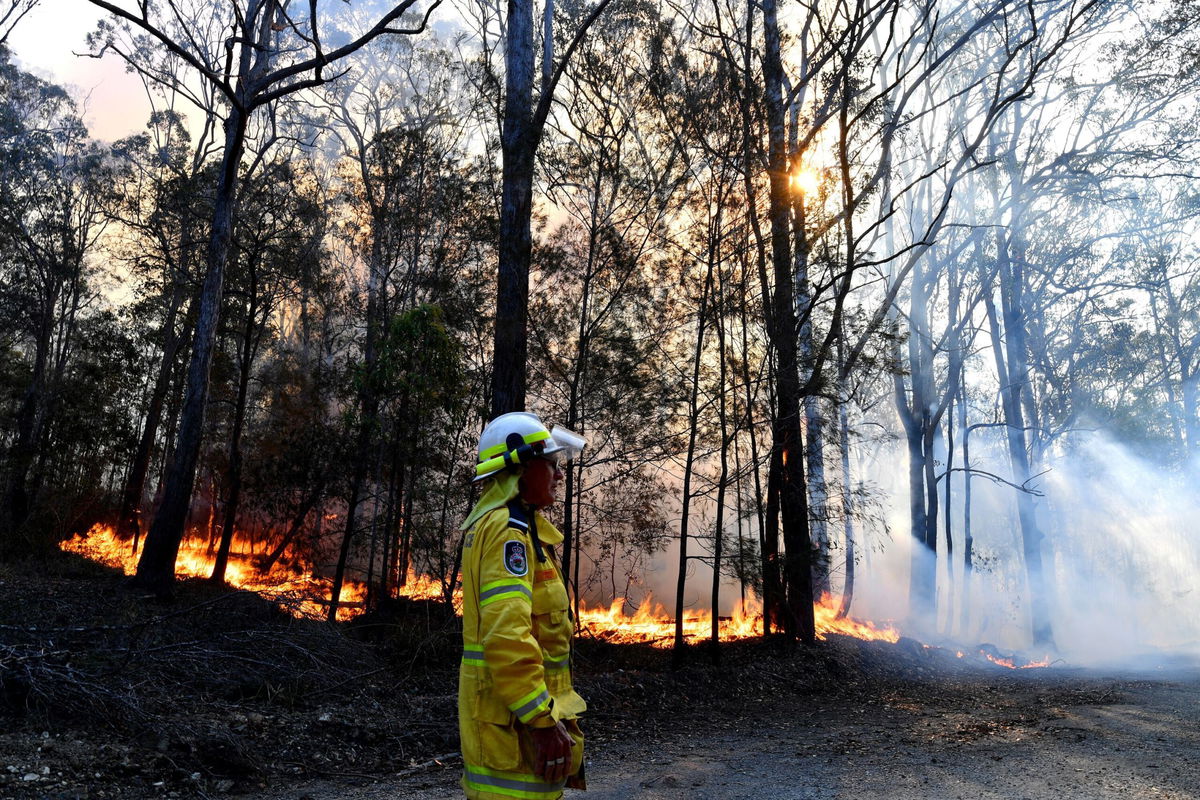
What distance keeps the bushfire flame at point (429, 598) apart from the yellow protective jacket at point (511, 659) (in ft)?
17.6

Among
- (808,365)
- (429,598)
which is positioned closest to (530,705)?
(808,365)

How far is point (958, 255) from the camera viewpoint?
24922mm

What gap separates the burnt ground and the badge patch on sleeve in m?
4.00

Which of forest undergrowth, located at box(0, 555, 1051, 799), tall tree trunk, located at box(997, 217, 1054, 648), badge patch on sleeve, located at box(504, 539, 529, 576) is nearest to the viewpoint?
badge patch on sleeve, located at box(504, 539, 529, 576)

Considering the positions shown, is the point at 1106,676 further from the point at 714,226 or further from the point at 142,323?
the point at 142,323

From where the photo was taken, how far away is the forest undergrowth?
5418mm

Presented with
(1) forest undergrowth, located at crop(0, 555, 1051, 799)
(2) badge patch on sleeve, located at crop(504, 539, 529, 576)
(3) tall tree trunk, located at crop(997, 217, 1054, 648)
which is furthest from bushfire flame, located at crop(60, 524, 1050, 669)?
(2) badge patch on sleeve, located at crop(504, 539, 529, 576)

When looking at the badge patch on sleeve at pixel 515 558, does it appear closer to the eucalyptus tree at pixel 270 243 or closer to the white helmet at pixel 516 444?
the white helmet at pixel 516 444

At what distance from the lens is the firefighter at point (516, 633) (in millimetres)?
2537

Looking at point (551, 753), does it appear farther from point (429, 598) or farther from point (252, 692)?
point (429, 598)

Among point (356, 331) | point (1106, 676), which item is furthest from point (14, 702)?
point (356, 331)

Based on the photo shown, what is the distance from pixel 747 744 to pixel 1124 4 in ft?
74.9

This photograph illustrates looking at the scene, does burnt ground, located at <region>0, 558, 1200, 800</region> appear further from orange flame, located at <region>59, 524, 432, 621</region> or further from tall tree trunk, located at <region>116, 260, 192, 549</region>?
tall tree trunk, located at <region>116, 260, 192, 549</region>

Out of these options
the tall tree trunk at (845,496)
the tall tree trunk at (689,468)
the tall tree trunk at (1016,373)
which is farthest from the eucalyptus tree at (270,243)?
the tall tree trunk at (1016,373)
